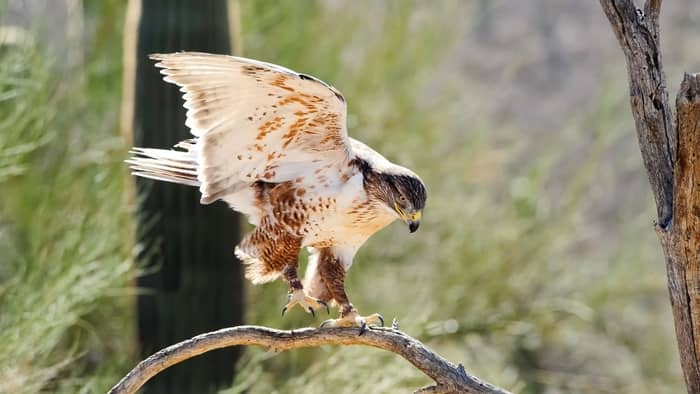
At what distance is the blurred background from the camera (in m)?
4.68

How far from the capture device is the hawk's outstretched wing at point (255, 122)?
113 inches

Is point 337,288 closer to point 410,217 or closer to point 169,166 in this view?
point 410,217

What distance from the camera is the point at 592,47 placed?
38.9 ft

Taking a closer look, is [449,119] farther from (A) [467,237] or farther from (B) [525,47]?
(B) [525,47]

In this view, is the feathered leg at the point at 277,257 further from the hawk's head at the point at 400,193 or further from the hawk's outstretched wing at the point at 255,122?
the hawk's head at the point at 400,193

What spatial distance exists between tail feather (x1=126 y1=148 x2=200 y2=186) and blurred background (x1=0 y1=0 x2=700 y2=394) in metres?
0.97

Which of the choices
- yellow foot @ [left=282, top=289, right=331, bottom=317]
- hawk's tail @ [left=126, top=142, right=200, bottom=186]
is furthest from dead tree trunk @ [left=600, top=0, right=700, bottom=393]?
hawk's tail @ [left=126, top=142, right=200, bottom=186]

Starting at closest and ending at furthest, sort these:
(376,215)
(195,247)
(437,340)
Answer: (376,215)
(195,247)
(437,340)

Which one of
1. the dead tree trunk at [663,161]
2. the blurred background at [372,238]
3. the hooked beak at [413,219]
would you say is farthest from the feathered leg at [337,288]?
the blurred background at [372,238]

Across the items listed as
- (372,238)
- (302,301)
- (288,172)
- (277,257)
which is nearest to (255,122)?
(288,172)

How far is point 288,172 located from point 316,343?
0.57m

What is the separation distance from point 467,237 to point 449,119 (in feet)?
2.74

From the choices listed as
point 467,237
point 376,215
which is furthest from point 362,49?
point 376,215

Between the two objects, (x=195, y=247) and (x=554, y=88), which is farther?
(x=554, y=88)
